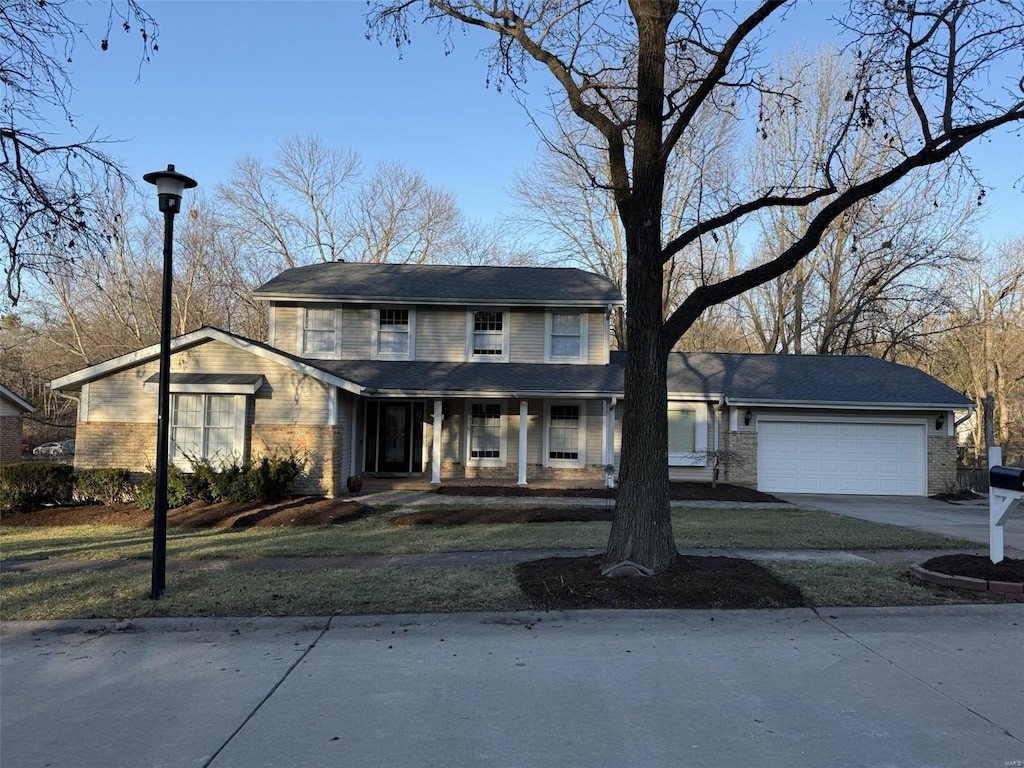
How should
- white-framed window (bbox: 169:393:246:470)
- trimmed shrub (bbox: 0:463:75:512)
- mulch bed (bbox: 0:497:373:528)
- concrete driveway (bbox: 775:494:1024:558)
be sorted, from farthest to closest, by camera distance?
white-framed window (bbox: 169:393:246:470), trimmed shrub (bbox: 0:463:75:512), mulch bed (bbox: 0:497:373:528), concrete driveway (bbox: 775:494:1024:558)

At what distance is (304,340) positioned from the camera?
816 inches

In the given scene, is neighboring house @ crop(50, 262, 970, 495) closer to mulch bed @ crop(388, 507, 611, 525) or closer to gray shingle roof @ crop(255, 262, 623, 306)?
gray shingle roof @ crop(255, 262, 623, 306)

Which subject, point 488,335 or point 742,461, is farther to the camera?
point 488,335

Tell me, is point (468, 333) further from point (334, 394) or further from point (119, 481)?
point (119, 481)

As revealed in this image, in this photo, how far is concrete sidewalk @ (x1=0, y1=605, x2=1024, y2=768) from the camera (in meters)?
4.06

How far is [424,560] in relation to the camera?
959 centimetres

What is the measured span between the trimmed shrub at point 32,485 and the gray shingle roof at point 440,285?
6.88 m

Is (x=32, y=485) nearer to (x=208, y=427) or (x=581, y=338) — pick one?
(x=208, y=427)

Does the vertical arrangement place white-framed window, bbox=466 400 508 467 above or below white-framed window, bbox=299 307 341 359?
below

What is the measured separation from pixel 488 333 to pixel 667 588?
46.8 feet

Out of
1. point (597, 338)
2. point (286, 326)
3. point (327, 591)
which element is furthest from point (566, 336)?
point (327, 591)

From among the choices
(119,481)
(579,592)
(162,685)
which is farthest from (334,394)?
(162,685)

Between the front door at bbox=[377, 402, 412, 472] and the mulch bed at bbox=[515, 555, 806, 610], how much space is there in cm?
1307

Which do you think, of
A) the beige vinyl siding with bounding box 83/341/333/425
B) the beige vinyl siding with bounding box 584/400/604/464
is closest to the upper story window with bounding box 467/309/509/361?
the beige vinyl siding with bounding box 584/400/604/464
